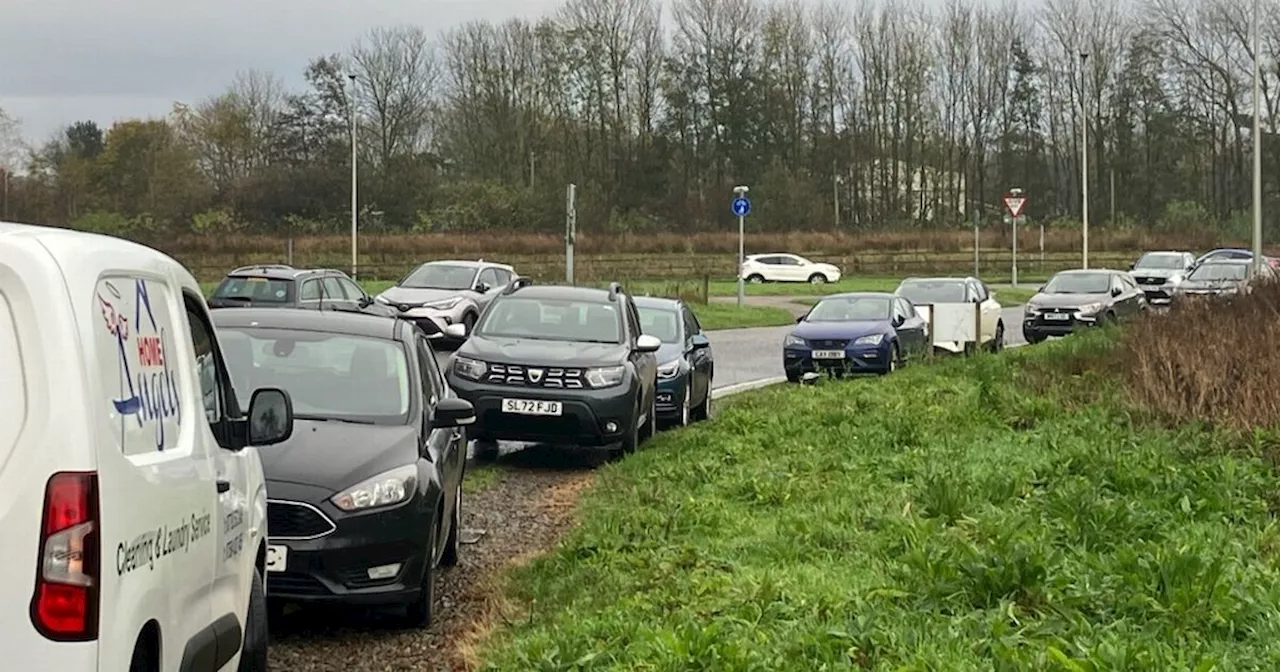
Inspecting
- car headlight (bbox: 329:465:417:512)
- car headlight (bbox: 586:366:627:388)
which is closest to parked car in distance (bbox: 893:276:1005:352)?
car headlight (bbox: 586:366:627:388)

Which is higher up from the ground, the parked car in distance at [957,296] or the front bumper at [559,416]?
the parked car in distance at [957,296]

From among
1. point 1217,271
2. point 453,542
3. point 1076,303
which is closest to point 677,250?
point 1217,271

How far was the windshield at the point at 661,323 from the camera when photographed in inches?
646

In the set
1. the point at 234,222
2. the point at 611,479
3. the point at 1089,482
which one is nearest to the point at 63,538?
the point at 1089,482

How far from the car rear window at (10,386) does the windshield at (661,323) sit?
42.4ft

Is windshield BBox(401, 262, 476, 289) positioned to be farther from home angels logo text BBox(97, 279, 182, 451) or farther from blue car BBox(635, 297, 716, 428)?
home angels logo text BBox(97, 279, 182, 451)

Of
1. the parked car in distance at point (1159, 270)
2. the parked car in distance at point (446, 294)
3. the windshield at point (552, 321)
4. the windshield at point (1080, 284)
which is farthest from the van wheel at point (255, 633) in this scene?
the parked car in distance at point (1159, 270)

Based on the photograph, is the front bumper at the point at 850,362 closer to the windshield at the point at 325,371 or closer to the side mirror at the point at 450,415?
the windshield at the point at 325,371

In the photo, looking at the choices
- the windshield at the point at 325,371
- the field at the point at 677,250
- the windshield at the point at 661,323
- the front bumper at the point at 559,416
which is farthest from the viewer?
the field at the point at 677,250

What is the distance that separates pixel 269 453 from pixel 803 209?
7079 cm

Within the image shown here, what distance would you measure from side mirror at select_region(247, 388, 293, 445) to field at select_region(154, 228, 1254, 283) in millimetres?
46954

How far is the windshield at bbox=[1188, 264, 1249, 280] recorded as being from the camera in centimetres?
3139

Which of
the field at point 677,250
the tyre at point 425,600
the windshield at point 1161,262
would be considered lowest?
the tyre at point 425,600

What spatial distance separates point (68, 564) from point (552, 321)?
10483mm
